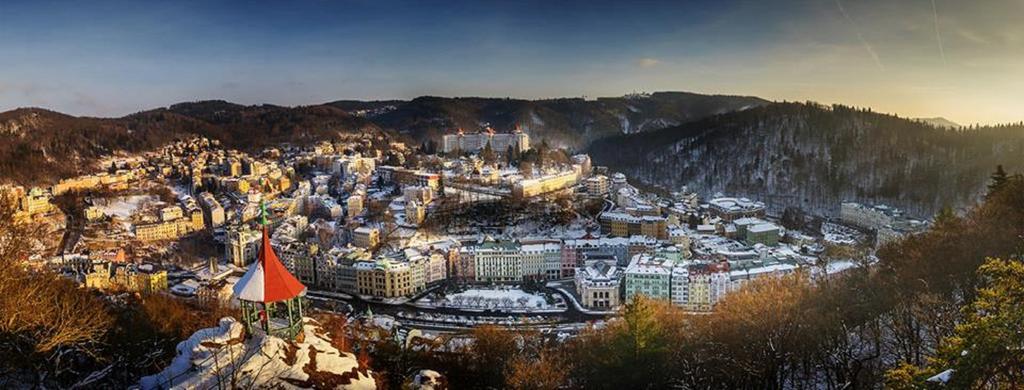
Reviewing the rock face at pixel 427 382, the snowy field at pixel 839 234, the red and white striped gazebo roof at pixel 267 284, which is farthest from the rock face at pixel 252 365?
the snowy field at pixel 839 234

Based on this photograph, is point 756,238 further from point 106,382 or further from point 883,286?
point 106,382

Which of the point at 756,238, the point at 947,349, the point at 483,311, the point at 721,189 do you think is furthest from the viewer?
the point at 721,189

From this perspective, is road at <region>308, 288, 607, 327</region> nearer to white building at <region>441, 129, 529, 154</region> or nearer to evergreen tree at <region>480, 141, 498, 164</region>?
evergreen tree at <region>480, 141, 498, 164</region>

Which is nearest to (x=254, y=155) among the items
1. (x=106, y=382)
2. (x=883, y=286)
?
(x=106, y=382)

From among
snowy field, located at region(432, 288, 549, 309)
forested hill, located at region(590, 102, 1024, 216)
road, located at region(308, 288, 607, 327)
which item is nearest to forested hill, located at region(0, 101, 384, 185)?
road, located at region(308, 288, 607, 327)

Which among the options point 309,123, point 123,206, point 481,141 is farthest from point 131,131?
point 481,141
